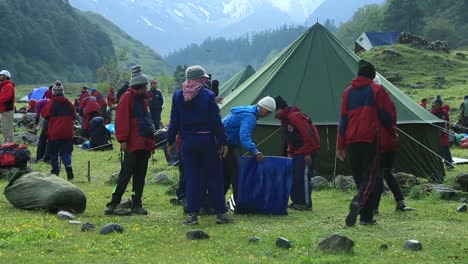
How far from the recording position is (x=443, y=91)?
45.7 metres

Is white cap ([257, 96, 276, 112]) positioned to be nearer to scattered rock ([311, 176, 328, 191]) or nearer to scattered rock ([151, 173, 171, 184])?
scattered rock ([311, 176, 328, 191])

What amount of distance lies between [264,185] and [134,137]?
6.50 ft

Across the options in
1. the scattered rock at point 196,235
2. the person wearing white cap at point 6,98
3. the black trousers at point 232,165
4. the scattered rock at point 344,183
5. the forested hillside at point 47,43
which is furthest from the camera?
the forested hillside at point 47,43

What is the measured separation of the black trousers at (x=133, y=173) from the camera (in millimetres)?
10023

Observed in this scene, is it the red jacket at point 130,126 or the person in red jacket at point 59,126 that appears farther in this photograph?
the person in red jacket at point 59,126

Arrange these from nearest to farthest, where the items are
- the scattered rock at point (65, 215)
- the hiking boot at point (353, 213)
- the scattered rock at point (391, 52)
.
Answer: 1. the hiking boot at point (353, 213)
2. the scattered rock at point (65, 215)
3. the scattered rock at point (391, 52)

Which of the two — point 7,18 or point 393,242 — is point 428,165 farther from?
point 7,18

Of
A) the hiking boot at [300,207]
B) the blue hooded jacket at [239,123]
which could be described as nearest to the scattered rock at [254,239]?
the blue hooded jacket at [239,123]

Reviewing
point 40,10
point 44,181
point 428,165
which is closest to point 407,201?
point 428,165

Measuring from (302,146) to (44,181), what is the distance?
12.9 feet

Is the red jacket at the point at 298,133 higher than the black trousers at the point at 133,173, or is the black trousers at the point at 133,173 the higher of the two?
the red jacket at the point at 298,133

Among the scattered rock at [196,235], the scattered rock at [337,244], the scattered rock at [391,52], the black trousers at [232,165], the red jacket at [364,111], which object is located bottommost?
the scattered rock at [196,235]

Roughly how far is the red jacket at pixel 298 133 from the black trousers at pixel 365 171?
7.06 feet

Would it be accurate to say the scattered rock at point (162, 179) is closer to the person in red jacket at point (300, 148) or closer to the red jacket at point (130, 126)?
the person in red jacket at point (300, 148)
